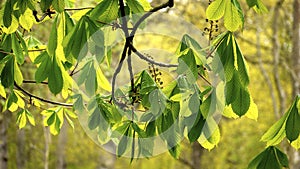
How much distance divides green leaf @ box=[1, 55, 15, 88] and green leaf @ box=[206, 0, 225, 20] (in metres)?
0.74

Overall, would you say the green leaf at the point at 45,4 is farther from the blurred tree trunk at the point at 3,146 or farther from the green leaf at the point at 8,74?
the blurred tree trunk at the point at 3,146

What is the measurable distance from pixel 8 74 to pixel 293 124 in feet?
3.11

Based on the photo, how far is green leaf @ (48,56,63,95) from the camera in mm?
1520

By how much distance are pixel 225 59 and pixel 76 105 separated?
115 cm

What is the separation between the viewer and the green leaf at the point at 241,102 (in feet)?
4.46

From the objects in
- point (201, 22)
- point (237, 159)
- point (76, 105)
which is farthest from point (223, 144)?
point (76, 105)

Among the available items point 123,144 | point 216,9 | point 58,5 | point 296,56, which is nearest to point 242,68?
point 216,9

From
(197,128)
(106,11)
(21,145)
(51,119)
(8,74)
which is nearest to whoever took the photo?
(106,11)

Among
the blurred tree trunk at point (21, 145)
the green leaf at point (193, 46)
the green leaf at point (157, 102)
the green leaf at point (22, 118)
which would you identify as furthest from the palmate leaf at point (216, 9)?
the blurred tree trunk at point (21, 145)

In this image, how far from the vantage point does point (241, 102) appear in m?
1.37

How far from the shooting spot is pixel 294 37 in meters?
8.57

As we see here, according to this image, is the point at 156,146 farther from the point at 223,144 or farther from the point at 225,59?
the point at 223,144

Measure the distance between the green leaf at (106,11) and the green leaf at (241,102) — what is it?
394 millimetres

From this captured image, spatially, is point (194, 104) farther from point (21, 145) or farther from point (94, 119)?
Answer: point (21, 145)
